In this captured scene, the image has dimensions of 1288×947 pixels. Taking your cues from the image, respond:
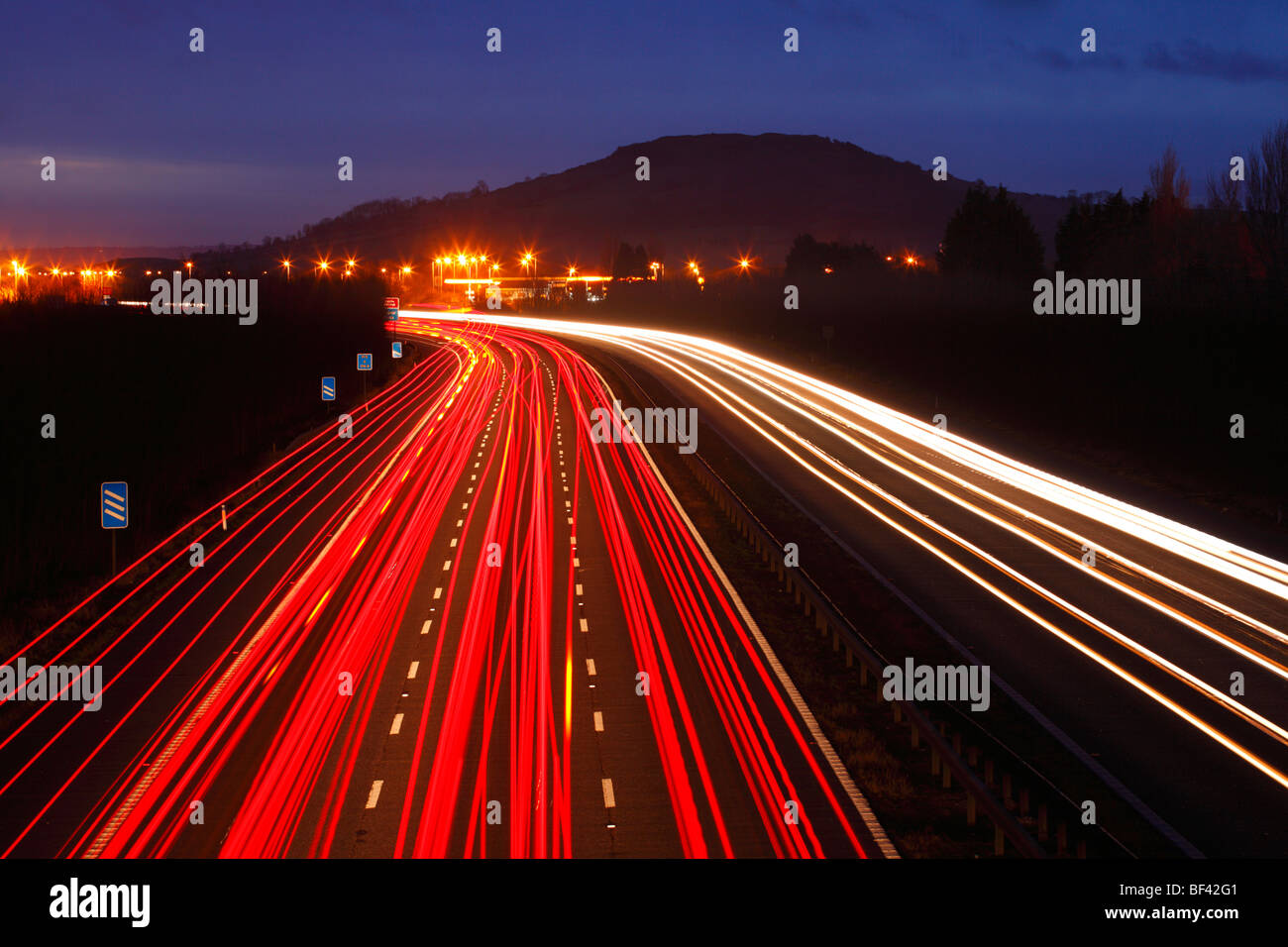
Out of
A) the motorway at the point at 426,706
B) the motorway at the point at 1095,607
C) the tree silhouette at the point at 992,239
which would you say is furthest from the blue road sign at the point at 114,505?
the tree silhouette at the point at 992,239

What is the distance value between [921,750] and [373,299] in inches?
3311

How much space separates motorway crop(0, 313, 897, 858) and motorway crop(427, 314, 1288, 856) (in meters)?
3.23

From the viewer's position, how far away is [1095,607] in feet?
64.4

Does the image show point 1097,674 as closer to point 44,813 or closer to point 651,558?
point 651,558

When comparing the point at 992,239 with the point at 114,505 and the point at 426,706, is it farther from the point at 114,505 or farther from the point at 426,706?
the point at 426,706

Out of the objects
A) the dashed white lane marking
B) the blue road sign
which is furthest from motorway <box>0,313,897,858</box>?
Answer: the blue road sign

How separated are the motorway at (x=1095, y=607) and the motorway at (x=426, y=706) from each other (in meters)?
3.23

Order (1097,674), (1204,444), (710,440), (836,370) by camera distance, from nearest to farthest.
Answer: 1. (1097,674)
2. (1204,444)
3. (710,440)
4. (836,370)

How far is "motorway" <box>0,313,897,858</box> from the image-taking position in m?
11.4

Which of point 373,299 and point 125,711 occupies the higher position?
point 373,299

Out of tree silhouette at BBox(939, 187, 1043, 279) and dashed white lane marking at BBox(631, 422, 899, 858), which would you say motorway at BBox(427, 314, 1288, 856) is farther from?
tree silhouette at BBox(939, 187, 1043, 279)

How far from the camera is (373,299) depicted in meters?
92.5

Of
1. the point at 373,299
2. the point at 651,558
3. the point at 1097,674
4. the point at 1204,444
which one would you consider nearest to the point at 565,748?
the point at 1097,674

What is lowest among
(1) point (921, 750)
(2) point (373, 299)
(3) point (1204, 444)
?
(1) point (921, 750)
